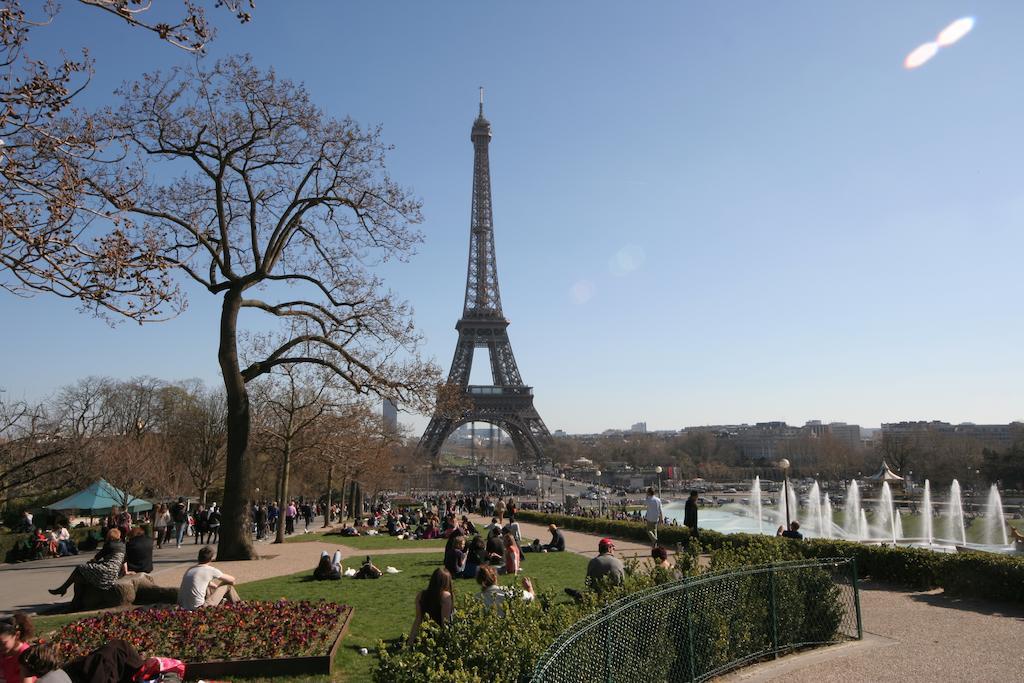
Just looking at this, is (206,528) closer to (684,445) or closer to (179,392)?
(179,392)

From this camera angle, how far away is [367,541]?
77.4 feet

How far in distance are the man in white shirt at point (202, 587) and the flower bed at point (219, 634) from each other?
0.34 meters

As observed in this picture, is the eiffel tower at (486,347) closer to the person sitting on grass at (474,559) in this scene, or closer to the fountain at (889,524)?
the fountain at (889,524)

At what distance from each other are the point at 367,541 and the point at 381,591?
10913 mm

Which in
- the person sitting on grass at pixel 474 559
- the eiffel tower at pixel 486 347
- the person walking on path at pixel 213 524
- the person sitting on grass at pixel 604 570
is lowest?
the person walking on path at pixel 213 524

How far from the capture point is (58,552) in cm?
2166

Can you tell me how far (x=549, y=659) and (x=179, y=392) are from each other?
69135mm

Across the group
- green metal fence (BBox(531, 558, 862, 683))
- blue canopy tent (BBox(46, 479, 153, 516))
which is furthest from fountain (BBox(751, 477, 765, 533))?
blue canopy tent (BBox(46, 479, 153, 516))

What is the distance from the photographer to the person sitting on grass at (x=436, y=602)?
7.77 metres

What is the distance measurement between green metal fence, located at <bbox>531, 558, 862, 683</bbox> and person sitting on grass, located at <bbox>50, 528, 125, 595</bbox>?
29.1 ft

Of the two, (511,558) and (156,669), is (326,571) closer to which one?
(511,558)

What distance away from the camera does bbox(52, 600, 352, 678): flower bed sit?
769 centimetres

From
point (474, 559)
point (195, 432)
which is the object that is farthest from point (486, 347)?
point (474, 559)

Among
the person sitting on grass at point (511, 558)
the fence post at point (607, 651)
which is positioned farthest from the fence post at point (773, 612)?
the person sitting on grass at point (511, 558)
